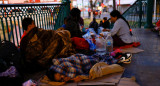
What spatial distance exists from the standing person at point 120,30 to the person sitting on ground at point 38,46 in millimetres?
2036

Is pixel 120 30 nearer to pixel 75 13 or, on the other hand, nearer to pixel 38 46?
pixel 75 13

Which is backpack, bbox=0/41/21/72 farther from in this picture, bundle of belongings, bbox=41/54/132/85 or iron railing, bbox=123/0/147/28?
iron railing, bbox=123/0/147/28

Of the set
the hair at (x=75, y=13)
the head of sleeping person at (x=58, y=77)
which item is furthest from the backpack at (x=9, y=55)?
the hair at (x=75, y=13)

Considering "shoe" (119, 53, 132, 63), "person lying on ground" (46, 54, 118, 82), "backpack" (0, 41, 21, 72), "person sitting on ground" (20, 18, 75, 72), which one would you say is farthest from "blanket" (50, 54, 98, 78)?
"backpack" (0, 41, 21, 72)

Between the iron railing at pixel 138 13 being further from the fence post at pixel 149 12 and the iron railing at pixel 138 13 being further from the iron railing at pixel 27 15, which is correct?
the iron railing at pixel 27 15

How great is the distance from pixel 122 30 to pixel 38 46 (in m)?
2.83

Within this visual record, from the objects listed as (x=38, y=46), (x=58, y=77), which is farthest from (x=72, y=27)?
(x=58, y=77)

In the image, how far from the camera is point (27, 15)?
4629 mm

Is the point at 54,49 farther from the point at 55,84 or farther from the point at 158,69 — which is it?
the point at 158,69

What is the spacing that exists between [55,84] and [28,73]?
0.93 m

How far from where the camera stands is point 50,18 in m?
6.24

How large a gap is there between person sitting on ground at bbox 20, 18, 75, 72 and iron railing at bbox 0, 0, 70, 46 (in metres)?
0.47

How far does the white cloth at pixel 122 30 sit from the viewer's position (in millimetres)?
5391

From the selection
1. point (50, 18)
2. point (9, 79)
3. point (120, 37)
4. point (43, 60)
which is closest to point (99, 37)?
point (120, 37)
